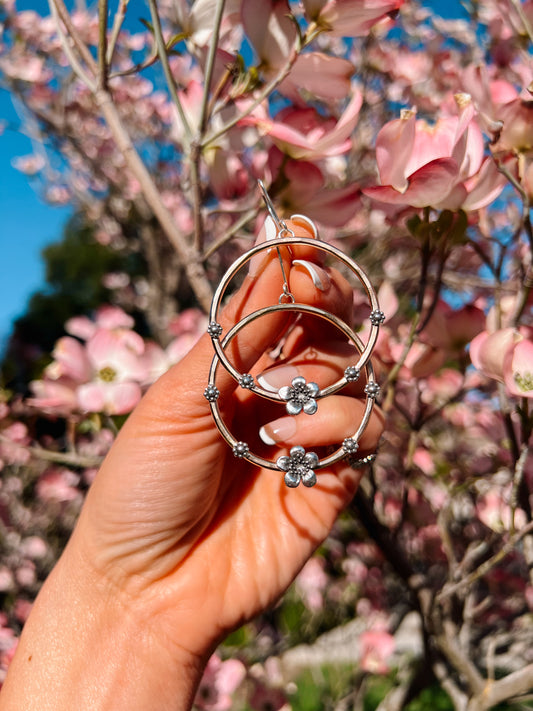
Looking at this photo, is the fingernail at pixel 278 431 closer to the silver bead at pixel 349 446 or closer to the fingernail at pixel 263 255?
the silver bead at pixel 349 446

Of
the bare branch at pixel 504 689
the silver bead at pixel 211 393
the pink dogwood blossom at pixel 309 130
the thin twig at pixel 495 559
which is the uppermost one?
the pink dogwood blossom at pixel 309 130

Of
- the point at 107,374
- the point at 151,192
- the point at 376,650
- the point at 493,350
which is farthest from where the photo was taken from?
the point at 376,650

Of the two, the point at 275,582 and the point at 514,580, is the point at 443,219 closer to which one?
the point at 275,582

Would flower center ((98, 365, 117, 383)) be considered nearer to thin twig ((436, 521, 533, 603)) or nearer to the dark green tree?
thin twig ((436, 521, 533, 603))

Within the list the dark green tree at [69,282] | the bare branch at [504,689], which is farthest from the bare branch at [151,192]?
the dark green tree at [69,282]

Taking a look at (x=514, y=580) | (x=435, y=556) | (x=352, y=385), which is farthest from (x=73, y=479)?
(x=352, y=385)

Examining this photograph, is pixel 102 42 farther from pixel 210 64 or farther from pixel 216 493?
pixel 216 493

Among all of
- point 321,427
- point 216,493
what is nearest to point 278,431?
point 321,427
